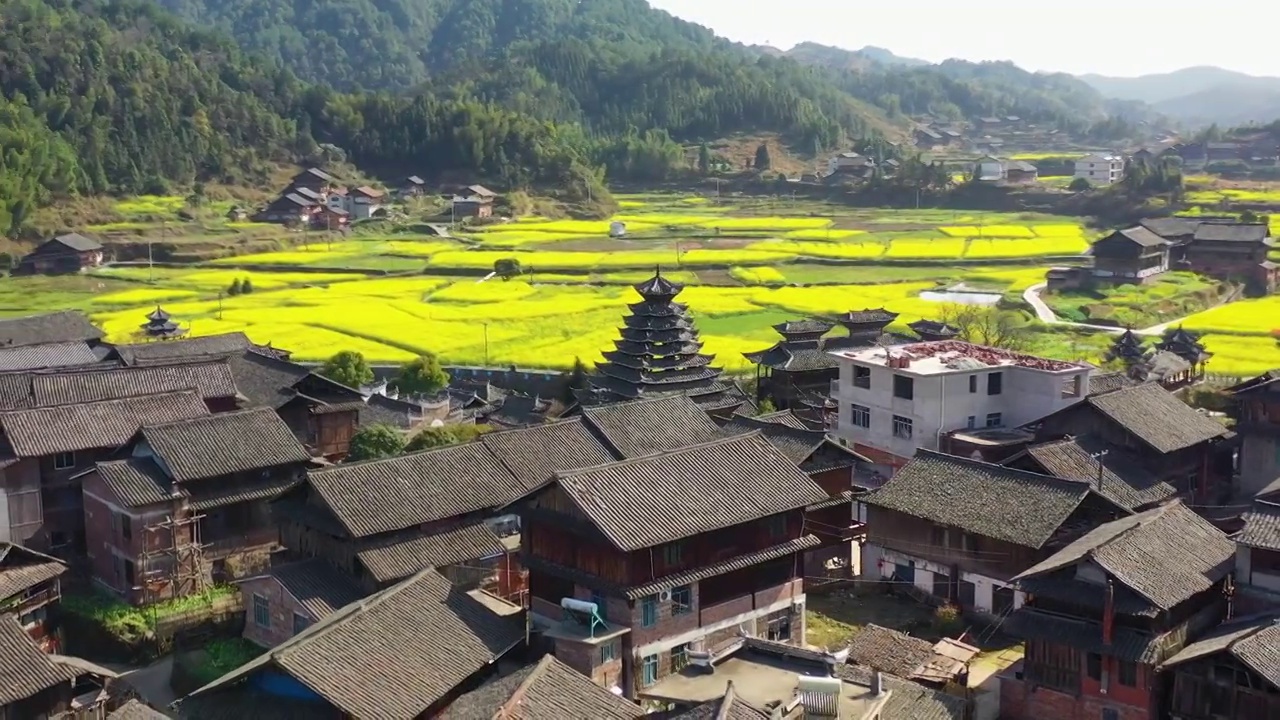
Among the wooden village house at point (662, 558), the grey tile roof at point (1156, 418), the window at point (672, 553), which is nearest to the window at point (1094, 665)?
the wooden village house at point (662, 558)

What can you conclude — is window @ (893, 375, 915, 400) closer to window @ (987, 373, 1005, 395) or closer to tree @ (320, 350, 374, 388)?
window @ (987, 373, 1005, 395)

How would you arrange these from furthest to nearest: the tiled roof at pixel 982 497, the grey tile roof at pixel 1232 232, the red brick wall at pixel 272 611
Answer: the grey tile roof at pixel 1232 232 → the tiled roof at pixel 982 497 → the red brick wall at pixel 272 611

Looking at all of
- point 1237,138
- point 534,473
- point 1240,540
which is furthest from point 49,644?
point 1237,138

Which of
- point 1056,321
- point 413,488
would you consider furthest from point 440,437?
point 1056,321

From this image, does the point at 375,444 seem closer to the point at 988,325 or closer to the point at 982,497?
the point at 982,497

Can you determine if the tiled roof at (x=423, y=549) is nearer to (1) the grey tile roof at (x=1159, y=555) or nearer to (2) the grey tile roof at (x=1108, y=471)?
(1) the grey tile roof at (x=1159, y=555)

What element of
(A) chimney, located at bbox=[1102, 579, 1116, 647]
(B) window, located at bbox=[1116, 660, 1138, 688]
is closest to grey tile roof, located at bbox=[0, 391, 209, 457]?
(A) chimney, located at bbox=[1102, 579, 1116, 647]
